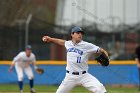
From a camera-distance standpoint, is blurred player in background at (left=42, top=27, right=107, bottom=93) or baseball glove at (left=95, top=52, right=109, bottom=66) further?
baseball glove at (left=95, top=52, right=109, bottom=66)

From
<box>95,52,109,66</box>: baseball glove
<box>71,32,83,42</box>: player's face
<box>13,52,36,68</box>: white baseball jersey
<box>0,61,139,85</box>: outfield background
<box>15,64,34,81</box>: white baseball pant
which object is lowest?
<box>0,61,139,85</box>: outfield background

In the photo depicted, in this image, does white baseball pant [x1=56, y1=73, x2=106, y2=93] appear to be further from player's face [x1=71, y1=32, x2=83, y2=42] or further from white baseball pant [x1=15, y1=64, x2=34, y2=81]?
white baseball pant [x1=15, y1=64, x2=34, y2=81]

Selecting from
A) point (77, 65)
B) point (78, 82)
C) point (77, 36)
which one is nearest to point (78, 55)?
point (77, 65)

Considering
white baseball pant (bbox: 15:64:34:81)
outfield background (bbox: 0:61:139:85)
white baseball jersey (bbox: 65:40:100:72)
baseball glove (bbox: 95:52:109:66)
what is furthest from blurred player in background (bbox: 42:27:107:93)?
outfield background (bbox: 0:61:139:85)

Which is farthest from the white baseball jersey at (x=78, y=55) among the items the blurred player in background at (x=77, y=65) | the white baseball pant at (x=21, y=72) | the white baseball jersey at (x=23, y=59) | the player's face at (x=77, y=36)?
the white baseball pant at (x=21, y=72)

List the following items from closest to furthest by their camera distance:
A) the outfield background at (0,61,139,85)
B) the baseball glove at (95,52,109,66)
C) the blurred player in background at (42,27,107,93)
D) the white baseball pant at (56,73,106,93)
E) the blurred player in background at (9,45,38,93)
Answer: the white baseball pant at (56,73,106,93) < the blurred player in background at (42,27,107,93) < the baseball glove at (95,52,109,66) < the blurred player in background at (9,45,38,93) < the outfield background at (0,61,139,85)

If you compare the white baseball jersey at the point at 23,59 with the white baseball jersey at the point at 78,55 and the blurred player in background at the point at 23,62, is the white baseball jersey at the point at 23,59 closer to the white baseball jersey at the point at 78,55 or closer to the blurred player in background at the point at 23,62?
the blurred player in background at the point at 23,62

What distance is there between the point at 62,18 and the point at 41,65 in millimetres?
6586

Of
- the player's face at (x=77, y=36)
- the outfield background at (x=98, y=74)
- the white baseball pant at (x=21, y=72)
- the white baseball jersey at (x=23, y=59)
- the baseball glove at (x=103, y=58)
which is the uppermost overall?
the player's face at (x=77, y=36)

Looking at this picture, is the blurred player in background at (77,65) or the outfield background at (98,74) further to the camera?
the outfield background at (98,74)

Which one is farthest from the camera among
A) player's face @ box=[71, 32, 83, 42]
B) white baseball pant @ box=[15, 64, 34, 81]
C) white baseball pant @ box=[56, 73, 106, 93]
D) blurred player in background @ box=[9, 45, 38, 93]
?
white baseball pant @ box=[15, 64, 34, 81]

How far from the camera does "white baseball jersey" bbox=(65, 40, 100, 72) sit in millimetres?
11977

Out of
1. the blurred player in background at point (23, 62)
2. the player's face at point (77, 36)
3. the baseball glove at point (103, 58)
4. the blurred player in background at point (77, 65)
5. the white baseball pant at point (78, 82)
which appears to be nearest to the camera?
the white baseball pant at point (78, 82)

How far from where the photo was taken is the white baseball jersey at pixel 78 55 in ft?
39.3
